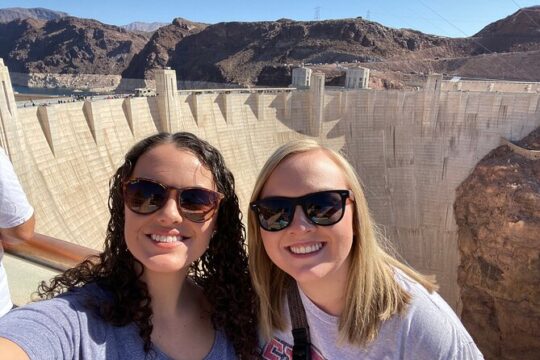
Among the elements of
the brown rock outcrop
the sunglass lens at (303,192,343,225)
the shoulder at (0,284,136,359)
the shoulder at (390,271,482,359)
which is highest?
the sunglass lens at (303,192,343,225)

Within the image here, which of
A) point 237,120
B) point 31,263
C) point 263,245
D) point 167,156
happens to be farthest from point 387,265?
point 237,120

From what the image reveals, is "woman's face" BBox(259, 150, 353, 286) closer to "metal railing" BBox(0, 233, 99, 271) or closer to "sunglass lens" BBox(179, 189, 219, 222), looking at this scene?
"sunglass lens" BBox(179, 189, 219, 222)

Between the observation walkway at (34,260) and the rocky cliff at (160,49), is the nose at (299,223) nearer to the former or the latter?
the observation walkway at (34,260)

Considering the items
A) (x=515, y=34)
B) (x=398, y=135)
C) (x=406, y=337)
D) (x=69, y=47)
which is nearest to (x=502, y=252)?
(x=398, y=135)

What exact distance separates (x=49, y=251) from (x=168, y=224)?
148 cm

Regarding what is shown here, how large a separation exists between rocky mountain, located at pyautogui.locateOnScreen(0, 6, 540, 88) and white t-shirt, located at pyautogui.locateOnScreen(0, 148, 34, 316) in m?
31.0

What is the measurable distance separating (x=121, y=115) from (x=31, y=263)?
10.5m

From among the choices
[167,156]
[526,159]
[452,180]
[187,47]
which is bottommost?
[452,180]

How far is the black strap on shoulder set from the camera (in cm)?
161

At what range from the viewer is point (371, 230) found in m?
1.60

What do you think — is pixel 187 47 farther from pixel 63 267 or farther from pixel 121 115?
pixel 63 267

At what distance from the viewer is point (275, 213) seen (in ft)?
5.10

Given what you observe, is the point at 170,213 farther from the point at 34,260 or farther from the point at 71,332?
the point at 34,260

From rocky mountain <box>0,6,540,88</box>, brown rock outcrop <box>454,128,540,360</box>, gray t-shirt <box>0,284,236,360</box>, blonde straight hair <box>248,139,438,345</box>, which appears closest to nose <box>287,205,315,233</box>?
blonde straight hair <box>248,139,438,345</box>
